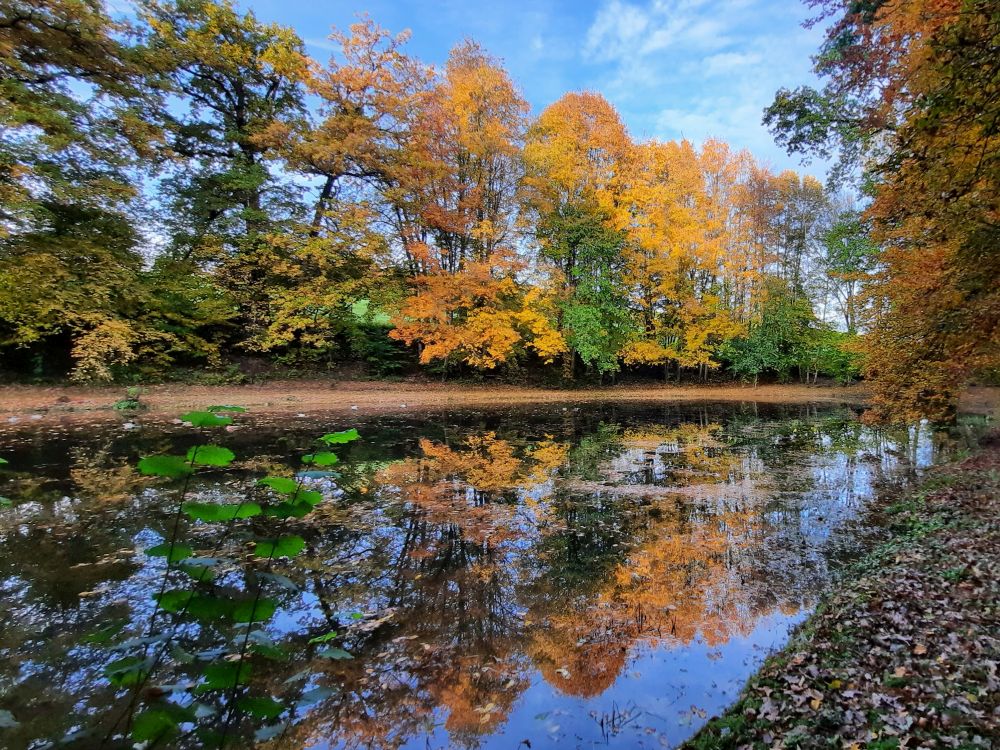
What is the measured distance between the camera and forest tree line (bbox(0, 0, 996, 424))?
628 inches

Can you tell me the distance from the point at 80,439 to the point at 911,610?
15035mm

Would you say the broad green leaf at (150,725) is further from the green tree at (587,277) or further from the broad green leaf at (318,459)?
the green tree at (587,277)

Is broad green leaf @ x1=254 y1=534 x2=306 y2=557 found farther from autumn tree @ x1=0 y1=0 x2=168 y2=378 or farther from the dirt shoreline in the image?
autumn tree @ x1=0 y1=0 x2=168 y2=378

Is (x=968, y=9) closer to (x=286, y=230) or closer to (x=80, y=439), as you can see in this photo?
(x=80, y=439)

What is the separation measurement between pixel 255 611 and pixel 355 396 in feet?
67.9

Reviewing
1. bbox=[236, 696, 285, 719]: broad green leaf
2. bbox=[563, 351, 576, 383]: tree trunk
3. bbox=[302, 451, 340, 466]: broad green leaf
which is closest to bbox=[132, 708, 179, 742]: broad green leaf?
bbox=[236, 696, 285, 719]: broad green leaf

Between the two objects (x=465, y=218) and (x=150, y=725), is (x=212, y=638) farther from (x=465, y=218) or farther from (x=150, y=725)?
(x=465, y=218)

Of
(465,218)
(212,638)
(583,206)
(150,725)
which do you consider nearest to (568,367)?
(583,206)

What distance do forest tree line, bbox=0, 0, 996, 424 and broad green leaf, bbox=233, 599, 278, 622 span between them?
12.3m

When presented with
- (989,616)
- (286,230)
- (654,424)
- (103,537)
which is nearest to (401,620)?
(103,537)

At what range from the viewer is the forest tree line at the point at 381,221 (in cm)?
1595

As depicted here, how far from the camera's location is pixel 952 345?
711cm

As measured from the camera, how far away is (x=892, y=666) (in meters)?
3.38

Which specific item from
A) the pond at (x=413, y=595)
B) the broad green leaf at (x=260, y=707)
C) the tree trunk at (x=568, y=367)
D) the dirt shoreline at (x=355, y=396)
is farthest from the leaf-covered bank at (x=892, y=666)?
the tree trunk at (x=568, y=367)
